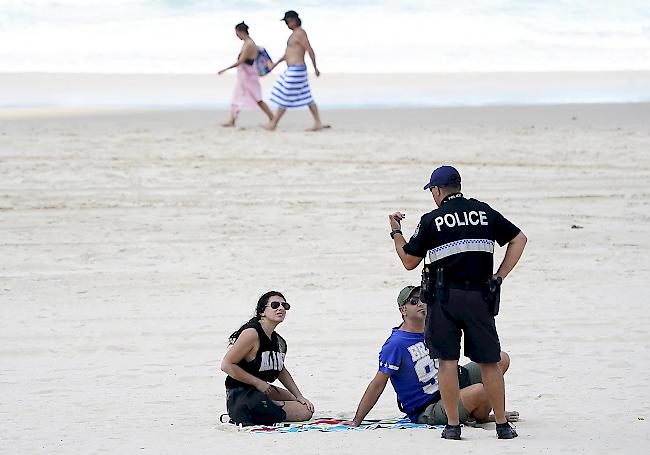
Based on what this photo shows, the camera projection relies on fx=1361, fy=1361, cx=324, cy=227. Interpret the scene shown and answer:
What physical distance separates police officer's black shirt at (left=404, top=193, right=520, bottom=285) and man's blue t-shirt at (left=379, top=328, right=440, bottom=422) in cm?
74

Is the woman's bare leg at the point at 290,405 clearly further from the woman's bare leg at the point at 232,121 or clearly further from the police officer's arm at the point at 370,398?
the woman's bare leg at the point at 232,121

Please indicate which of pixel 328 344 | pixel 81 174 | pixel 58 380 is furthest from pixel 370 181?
pixel 58 380

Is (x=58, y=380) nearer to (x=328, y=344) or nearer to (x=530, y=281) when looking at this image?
(x=328, y=344)

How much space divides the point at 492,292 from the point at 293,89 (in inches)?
488

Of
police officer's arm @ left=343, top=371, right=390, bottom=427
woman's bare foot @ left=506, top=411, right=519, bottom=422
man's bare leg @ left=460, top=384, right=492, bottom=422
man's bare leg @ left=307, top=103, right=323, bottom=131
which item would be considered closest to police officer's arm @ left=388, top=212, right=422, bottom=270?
police officer's arm @ left=343, top=371, right=390, bottom=427

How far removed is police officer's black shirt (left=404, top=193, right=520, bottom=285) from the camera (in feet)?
20.9

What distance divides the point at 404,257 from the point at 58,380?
8.90 ft

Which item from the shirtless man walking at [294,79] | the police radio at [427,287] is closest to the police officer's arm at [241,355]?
the police radio at [427,287]

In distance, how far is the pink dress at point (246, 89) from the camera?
62.2ft

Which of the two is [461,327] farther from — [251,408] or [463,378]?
[251,408]

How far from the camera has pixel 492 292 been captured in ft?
21.0

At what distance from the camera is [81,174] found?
616 inches

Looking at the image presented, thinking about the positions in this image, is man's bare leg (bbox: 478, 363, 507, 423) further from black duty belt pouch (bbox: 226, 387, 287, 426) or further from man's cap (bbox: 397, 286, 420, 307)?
black duty belt pouch (bbox: 226, 387, 287, 426)

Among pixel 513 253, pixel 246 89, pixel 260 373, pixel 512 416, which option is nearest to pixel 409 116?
pixel 246 89
